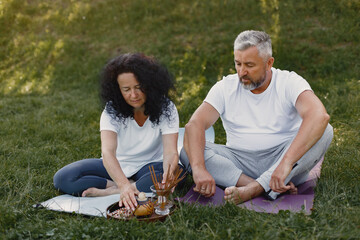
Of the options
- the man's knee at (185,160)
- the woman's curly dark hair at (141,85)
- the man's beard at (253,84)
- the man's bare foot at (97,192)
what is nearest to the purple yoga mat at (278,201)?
the man's knee at (185,160)

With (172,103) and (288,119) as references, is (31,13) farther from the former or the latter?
(288,119)

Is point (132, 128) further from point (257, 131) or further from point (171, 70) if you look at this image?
point (171, 70)

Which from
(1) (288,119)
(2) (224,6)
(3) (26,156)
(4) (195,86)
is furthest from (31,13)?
(1) (288,119)

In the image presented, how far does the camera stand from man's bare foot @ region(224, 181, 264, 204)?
3.11m

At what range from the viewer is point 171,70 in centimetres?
851

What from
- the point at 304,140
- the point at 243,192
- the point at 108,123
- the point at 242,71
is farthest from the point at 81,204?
the point at 304,140

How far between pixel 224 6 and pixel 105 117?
6820 millimetres

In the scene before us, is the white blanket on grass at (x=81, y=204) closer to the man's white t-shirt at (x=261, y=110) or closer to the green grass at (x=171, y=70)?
the green grass at (x=171, y=70)

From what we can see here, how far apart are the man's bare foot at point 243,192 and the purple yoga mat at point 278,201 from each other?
0.14ft

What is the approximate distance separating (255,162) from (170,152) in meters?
0.77

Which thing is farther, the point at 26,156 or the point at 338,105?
the point at 338,105

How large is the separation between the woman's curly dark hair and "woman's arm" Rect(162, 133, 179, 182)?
167 mm

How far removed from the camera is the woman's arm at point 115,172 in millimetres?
2965

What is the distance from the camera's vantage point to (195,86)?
750 cm
